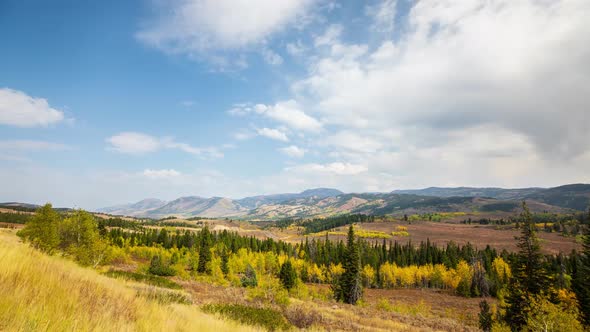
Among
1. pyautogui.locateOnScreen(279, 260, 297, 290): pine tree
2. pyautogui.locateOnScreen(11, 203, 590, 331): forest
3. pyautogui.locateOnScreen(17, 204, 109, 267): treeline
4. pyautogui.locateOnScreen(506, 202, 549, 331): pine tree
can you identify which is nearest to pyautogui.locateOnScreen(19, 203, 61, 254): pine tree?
pyautogui.locateOnScreen(17, 204, 109, 267): treeline

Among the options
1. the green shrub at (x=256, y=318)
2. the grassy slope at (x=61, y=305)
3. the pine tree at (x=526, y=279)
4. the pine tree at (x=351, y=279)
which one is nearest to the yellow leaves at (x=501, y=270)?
the pine tree at (x=351, y=279)

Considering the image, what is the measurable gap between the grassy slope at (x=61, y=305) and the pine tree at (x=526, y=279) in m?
42.9

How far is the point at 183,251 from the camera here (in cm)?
10356

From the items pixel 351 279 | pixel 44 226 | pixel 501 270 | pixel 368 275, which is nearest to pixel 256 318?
pixel 44 226

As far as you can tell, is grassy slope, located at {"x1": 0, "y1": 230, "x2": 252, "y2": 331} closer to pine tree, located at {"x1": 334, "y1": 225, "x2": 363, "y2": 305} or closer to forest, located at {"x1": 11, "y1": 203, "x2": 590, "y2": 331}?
forest, located at {"x1": 11, "y1": 203, "x2": 590, "y2": 331}

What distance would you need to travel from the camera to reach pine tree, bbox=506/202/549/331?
111 ft

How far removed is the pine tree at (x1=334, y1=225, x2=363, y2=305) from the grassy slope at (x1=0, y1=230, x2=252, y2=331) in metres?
57.7

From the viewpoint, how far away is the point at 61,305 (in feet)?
15.8

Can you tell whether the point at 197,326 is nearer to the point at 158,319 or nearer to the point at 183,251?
the point at 158,319

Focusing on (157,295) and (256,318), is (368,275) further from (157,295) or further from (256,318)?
(157,295)

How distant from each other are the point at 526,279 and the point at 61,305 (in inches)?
1833

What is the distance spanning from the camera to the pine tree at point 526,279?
111 ft

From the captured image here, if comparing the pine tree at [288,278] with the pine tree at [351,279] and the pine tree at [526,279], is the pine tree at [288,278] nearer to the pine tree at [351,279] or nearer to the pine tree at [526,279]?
the pine tree at [351,279]

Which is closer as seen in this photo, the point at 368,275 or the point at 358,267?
the point at 358,267
